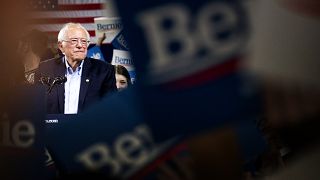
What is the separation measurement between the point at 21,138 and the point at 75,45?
644 millimetres

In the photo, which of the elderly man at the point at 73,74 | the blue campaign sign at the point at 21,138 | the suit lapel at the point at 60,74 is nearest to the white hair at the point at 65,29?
the elderly man at the point at 73,74

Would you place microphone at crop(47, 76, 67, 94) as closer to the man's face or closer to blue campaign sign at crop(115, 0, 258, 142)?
the man's face

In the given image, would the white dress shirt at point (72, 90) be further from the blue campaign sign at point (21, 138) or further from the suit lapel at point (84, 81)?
the blue campaign sign at point (21, 138)

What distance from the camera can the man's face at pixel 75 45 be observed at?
137 centimetres

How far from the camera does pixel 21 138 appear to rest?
807mm

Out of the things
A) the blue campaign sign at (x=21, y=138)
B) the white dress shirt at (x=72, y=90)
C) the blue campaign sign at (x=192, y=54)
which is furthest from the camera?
the white dress shirt at (x=72, y=90)

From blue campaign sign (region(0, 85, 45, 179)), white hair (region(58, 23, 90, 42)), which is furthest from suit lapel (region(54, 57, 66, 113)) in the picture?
blue campaign sign (region(0, 85, 45, 179))

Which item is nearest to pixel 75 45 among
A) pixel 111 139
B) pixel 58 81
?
pixel 58 81

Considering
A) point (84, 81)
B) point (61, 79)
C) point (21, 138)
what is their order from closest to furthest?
point (21, 138)
point (84, 81)
point (61, 79)

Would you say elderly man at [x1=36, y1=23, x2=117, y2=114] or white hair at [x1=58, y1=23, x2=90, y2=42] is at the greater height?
white hair at [x1=58, y1=23, x2=90, y2=42]

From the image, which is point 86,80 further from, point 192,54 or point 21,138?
point 192,54

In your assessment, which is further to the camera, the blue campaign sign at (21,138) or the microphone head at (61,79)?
the microphone head at (61,79)

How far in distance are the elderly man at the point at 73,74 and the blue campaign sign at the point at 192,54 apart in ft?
1.84

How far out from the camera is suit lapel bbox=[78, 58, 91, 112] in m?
1.20
